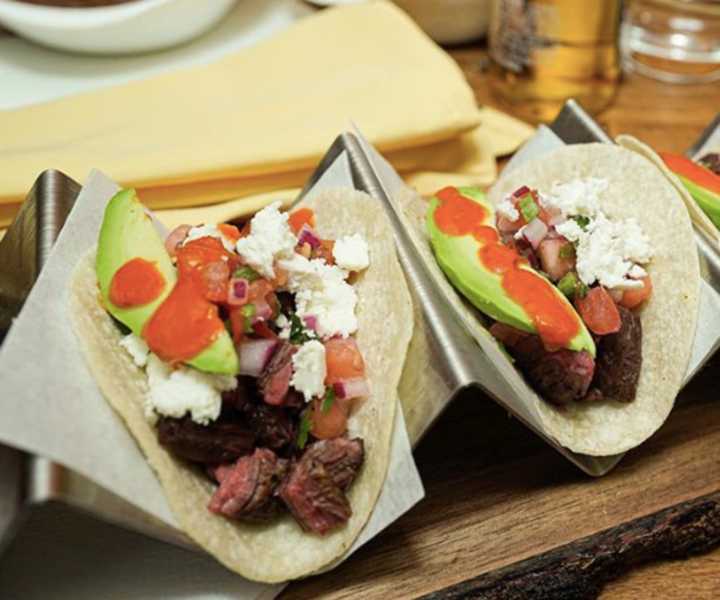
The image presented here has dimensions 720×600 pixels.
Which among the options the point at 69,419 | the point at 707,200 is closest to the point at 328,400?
the point at 69,419

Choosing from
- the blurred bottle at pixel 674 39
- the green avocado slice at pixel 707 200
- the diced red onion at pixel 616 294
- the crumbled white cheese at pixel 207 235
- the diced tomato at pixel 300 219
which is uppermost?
the crumbled white cheese at pixel 207 235

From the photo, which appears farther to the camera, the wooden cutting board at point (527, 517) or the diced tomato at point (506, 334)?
the diced tomato at point (506, 334)

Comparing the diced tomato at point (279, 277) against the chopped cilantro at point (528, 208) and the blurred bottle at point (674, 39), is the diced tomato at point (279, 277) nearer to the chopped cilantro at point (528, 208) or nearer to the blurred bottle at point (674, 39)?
the chopped cilantro at point (528, 208)

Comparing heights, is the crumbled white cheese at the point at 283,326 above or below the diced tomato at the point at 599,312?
above

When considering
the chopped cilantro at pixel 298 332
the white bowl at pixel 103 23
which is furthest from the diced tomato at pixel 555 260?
the white bowl at pixel 103 23

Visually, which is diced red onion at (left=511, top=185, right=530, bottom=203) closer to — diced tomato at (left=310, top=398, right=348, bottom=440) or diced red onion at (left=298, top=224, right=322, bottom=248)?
diced red onion at (left=298, top=224, right=322, bottom=248)

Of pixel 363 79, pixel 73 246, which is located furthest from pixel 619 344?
pixel 363 79

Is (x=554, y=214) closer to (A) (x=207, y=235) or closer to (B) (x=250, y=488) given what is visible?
(A) (x=207, y=235)
